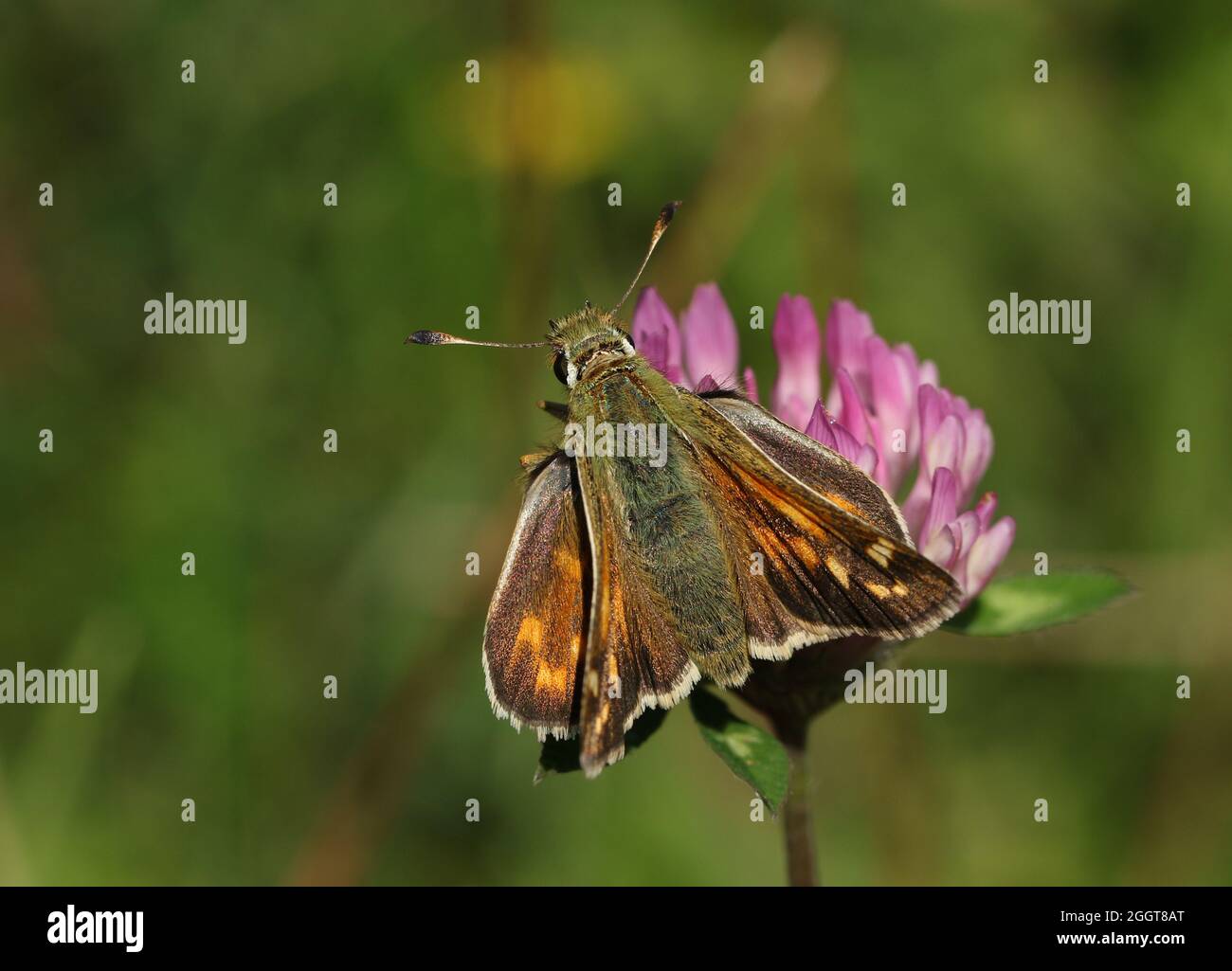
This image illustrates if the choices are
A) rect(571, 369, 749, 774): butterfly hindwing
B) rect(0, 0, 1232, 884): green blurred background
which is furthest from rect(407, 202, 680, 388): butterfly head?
rect(0, 0, 1232, 884): green blurred background

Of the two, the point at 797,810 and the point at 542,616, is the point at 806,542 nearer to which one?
the point at 542,616

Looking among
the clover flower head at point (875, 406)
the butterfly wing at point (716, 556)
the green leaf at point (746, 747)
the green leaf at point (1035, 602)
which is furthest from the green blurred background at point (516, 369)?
the butterfly wing at point (716, 556)

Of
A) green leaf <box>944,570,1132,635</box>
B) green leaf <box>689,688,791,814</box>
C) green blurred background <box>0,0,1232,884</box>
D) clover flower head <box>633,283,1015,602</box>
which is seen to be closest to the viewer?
green leaf <box>689,688,791,814</box>

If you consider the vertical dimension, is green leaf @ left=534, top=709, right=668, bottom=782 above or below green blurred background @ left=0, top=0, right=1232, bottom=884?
below

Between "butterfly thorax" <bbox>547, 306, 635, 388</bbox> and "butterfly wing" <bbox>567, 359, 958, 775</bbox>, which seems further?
"butterfly thorax" <bbox>547, 306, 635, 388</bbox>

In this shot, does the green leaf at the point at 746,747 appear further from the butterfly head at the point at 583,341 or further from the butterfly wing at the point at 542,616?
the butterfly head at the point at 583,341

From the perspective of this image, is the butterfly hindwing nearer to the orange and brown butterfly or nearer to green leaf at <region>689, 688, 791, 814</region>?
the orange and brown butterfly
